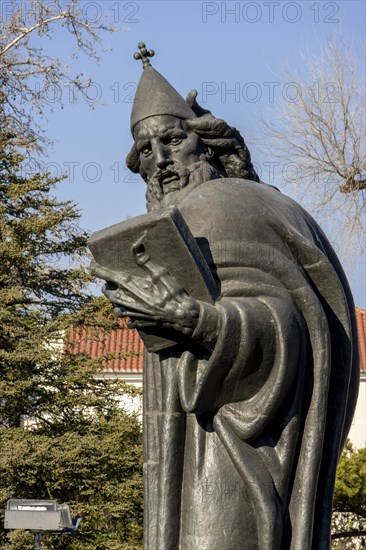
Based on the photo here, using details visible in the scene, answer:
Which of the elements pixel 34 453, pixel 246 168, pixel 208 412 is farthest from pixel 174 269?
pixel 34 453

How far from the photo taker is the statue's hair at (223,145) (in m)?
5.12

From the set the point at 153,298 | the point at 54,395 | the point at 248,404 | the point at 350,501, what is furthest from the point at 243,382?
the point at 54,395

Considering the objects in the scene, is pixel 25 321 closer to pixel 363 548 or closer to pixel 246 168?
pixel 363 548

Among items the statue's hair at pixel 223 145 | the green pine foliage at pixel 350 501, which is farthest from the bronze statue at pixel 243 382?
the green pine foliage at pixel 350 501

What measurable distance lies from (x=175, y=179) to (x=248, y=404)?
1.07m

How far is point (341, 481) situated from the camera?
19453 mm

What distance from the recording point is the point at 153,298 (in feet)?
14.3

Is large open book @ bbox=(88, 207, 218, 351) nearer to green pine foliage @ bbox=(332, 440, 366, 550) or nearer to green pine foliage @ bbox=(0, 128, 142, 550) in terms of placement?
green pine foliage @ bbox=(332, 440, 366, 550)

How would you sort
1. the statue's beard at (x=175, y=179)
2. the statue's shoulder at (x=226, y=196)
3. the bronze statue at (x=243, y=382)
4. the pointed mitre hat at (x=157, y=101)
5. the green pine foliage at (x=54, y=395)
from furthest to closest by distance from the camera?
the green pine foliage at (x=54, y=395) → the pointed mitre hat at (x=157, y=101) → the statue's beard at (x=175, y=179) → the statue's shoulder at (x=226, y=196) → the bronze statue at (x=243, y=382)

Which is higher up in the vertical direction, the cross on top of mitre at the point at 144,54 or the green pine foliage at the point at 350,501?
the cross on top of mitre at the point at 144,54

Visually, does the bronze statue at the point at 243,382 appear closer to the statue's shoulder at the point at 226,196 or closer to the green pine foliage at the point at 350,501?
the statue's shoulder at the point at 226,196

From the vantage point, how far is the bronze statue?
4410 millimetres

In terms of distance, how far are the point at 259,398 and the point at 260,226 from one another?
667 mm

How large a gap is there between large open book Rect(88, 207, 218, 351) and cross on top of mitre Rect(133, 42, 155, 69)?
1.19 metres
